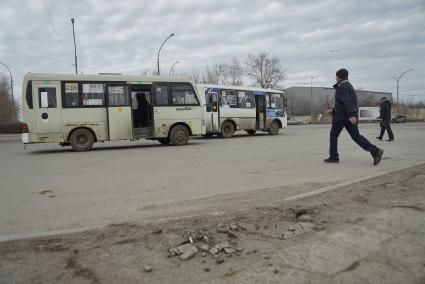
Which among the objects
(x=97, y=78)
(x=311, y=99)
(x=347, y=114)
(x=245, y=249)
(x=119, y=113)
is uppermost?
(x=311, y=99)

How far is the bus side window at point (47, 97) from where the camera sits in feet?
45.9

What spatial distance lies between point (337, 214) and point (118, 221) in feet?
8.43

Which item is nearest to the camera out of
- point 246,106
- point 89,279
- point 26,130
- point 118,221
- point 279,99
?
point 89,279

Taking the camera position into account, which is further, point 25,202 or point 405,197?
point 25,202

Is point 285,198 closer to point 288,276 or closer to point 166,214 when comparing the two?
point 166,214

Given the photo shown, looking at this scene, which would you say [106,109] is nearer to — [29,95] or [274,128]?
[29,95]

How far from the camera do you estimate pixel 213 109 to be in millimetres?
21156

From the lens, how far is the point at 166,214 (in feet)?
16.1

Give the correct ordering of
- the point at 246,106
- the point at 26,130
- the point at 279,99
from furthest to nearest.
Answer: the point at 279,99, the point at 246,106, the point at 26,130

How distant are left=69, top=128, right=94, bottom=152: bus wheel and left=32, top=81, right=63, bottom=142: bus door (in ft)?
1.45

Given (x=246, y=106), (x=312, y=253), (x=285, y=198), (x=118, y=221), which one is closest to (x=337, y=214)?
(x=285, y=198)

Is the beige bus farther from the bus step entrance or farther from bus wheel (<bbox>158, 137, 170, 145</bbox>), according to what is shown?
bus wheel (<bbox>158, 137, 170, 145</bbox>)

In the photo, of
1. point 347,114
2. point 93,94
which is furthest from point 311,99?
point 347,114

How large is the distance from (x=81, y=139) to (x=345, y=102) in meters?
9.78
